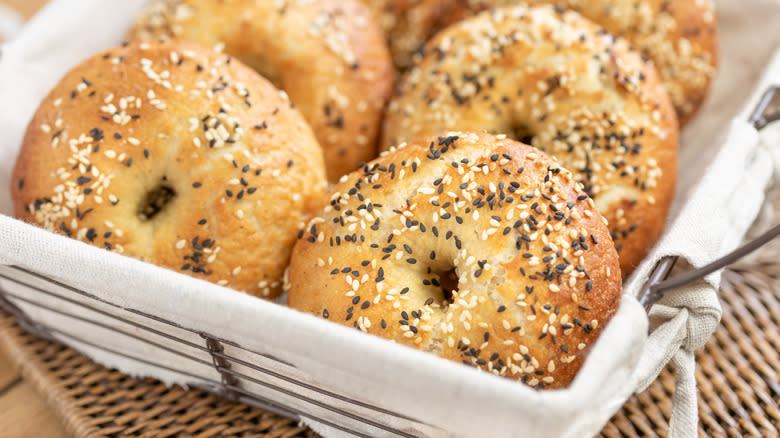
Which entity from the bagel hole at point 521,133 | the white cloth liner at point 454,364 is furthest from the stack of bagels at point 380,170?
the white cloth liner at point 454,364

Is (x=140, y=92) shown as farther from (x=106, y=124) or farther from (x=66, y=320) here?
(x=66, y=320)

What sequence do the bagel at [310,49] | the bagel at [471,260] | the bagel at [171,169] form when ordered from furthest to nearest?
the bagel at [310,49]
the bagel at [171,169]
the bagel at [471,260]

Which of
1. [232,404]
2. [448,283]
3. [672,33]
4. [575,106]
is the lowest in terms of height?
[232,404]

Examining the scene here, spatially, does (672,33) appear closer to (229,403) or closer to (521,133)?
(521,133)

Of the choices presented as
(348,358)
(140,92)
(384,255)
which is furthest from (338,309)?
(140,92)

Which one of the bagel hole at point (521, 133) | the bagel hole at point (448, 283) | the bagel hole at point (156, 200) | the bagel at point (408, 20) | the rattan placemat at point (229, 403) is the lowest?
the rattan placemat at point (229, 403)

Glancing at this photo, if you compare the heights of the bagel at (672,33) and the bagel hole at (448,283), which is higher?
the bagel at (672,33)

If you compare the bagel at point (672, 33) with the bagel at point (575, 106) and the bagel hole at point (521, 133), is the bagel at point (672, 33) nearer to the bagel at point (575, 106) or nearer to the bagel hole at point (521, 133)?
the bagel at point (575, 106)

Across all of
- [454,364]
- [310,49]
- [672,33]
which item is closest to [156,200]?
[310,49]
